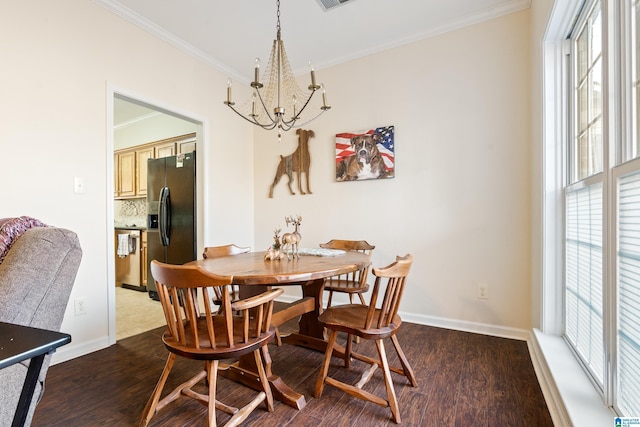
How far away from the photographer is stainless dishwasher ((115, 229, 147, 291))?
14.0ft

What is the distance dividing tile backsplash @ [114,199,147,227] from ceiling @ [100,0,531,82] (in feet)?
9.19

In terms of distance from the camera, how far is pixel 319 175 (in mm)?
3445

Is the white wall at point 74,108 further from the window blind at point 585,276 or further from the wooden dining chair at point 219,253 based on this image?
the window blind at point 585,276

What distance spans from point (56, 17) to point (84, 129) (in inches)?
30.7

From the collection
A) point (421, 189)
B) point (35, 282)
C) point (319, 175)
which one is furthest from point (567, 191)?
point (35, 282)

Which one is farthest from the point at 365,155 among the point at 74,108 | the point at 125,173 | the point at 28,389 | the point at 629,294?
the point at 125,173

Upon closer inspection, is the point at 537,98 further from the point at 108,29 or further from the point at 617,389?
the point at 108,29

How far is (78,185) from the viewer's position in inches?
89.9

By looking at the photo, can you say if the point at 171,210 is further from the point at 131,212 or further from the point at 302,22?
the point at 302,22

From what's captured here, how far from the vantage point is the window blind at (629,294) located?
105 centimetres

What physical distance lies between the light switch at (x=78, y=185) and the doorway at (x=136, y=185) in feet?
2.55

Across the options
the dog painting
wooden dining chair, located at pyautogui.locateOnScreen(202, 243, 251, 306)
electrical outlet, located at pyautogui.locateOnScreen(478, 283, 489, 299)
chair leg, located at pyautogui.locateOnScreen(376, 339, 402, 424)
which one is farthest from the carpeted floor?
electrical outlet, located at pyautogui.locateOnScreen(478, 283, 489, 299)

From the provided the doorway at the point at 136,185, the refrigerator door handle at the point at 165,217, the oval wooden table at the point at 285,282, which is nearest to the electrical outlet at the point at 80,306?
the doorway at the point at 136,185

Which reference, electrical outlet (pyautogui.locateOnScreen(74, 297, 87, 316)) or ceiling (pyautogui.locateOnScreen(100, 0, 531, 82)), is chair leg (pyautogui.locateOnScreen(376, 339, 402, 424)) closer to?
electrical outlet (pyautogui.locateOnScreen(74, 297, 87, 316))
